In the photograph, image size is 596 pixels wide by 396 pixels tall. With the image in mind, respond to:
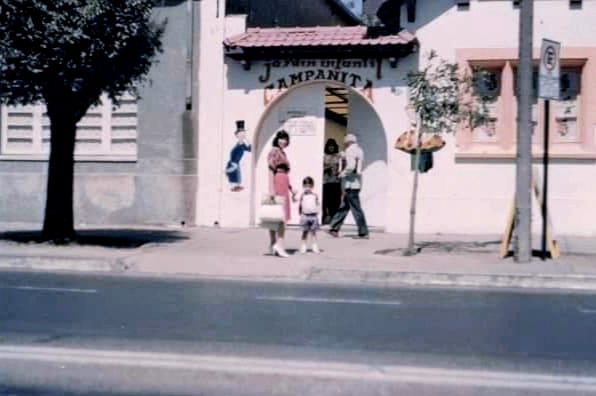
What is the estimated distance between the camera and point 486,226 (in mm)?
19125

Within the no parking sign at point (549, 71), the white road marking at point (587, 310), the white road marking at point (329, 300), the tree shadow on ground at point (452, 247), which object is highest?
the no parking sign at point (549, 71)

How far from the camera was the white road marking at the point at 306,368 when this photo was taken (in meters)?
7.07

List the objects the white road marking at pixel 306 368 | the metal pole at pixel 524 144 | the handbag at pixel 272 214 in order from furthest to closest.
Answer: the handbag at pixel 272 214
the metal pole at pixel 524 144
the white road marking at pixel 306 368

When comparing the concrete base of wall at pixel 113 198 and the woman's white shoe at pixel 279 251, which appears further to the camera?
the concrete base of wall at pixel 113 198

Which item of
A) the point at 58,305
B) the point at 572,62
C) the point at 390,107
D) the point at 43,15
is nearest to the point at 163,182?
the point at 390,107

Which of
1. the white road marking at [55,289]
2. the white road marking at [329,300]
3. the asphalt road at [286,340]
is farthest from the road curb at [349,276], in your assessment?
the white road marking at [55,289]

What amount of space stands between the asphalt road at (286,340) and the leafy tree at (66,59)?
3.77 meters

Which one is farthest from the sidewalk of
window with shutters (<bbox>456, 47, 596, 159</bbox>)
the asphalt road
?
window with shutters (<bbox>456, 47, 596, 159</bbox>)

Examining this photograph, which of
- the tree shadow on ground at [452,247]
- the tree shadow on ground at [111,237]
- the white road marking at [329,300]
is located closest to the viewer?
the white road marking at [329,300]

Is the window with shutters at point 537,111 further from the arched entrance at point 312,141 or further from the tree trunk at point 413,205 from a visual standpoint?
the tree trunk at point 413,205

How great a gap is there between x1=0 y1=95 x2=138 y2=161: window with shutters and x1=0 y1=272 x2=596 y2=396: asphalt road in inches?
316

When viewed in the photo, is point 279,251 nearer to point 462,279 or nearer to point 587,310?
point 462,279

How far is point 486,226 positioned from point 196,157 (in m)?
5.67

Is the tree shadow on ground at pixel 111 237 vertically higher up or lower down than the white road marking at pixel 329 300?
higher up
